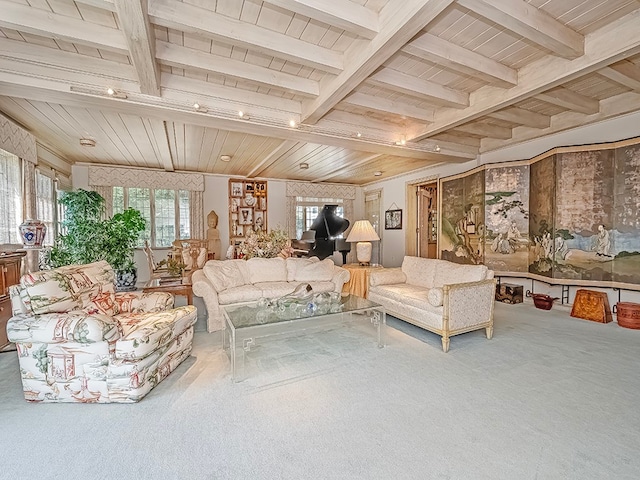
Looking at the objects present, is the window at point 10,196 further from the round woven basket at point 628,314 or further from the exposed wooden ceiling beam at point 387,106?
the round woven basket at point 628,314

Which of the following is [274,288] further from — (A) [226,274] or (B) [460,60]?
(B) [460,60]

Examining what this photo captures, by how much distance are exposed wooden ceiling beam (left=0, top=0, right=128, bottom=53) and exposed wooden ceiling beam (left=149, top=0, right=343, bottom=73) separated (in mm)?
528

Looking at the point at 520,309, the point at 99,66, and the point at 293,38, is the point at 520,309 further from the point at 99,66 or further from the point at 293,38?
the point at 99,66

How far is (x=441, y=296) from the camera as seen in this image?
123 inches

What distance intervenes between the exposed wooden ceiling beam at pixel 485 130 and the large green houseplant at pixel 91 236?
5630mm

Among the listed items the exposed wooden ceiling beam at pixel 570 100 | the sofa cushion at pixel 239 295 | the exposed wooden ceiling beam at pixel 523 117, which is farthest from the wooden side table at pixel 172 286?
the exposed wooden ceiling beam at pixel 570 100

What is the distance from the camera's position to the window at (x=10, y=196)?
3.38 meters

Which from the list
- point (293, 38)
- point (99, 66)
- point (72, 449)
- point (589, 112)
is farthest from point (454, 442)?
point (589, 112)

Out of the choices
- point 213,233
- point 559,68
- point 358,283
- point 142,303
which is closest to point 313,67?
point 559,68

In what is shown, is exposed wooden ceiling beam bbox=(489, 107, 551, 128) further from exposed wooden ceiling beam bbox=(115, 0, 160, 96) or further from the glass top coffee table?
exposed wooden ceiling beam bbox=(115, 0, 160, 96)

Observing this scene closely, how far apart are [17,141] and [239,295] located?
3399mm

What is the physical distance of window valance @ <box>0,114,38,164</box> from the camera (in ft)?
11.2

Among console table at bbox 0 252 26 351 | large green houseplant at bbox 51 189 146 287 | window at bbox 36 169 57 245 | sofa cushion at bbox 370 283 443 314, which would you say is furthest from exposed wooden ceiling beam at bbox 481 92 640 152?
window at bbox 36 169 57 245

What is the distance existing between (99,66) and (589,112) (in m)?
5.68
